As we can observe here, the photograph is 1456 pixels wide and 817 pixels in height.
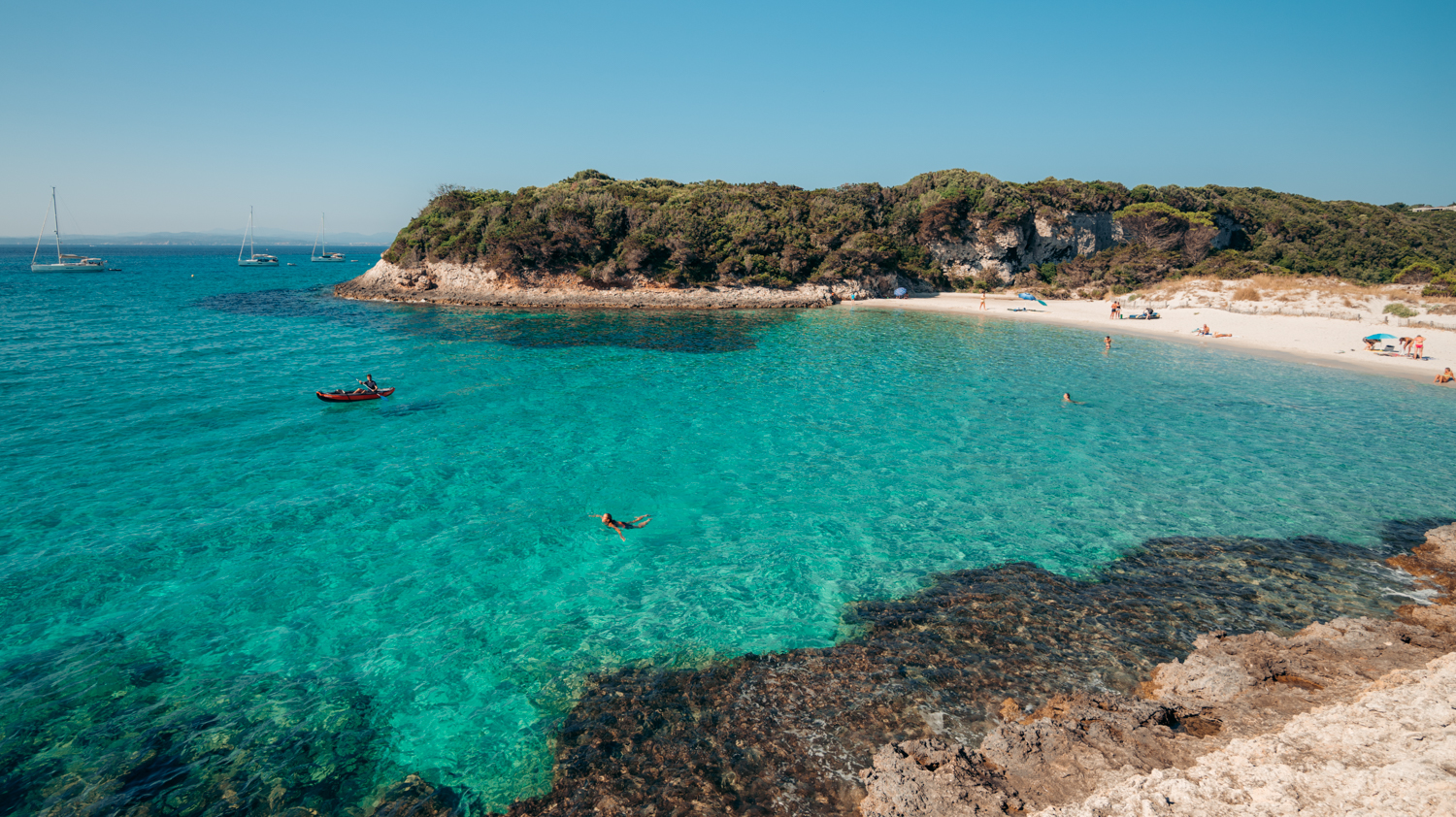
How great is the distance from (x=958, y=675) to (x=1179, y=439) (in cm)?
1721

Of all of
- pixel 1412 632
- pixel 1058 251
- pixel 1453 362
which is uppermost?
pixel 1058 251

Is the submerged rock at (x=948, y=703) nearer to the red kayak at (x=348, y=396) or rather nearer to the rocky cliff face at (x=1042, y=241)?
the red kayak at (x=348, y=396)

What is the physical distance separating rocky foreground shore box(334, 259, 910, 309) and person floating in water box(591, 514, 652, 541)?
130 feet

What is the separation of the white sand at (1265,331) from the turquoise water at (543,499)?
182 inches

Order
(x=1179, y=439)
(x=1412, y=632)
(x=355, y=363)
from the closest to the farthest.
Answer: (x=1412, y=632), (x=1179, y=439), (x=355, y=363)

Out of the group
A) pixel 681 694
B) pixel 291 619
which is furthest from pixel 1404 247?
pixel 291 619

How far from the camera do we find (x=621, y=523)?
1430cm

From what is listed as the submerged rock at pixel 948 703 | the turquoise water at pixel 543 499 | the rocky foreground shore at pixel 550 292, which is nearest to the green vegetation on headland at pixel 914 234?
the rocky foreground shore at pixel 550 292

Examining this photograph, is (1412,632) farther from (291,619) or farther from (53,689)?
(53,689)

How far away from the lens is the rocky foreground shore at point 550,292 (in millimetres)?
52594

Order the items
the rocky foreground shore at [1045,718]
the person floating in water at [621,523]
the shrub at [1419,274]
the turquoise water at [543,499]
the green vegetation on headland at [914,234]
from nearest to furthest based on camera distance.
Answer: the rocky foreground shore at [1045,718]
the turquoise water at [543,499]
the person floating in water at [621,523]
the shrub at [1419,274]
the green vegetation on headland at [914,234]

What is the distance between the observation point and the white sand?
33.3 meters

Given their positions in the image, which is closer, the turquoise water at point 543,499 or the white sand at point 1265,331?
the turquoise water at point 543,499

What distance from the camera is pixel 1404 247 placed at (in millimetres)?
58344
